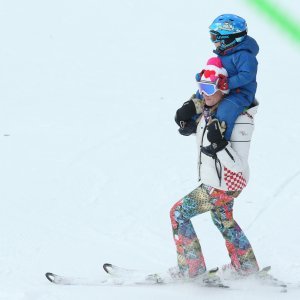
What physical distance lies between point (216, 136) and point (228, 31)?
0.70 meters

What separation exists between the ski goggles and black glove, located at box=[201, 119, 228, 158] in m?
0.19

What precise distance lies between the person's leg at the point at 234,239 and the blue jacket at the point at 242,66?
2.68ft

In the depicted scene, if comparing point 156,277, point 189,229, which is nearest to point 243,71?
point 189,229

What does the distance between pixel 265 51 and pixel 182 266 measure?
28.0 feet

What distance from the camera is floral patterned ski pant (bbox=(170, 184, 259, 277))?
4719 mm

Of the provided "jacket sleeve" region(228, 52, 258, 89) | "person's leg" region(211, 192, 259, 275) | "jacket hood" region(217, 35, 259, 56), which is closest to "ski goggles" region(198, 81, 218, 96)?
"jacket sleeve" region(228, 52, 258, 89)

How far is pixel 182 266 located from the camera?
16.3 feet

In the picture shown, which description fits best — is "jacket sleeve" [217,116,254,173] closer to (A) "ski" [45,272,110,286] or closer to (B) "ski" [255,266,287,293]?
(B) "ski" [255,266,287,293]

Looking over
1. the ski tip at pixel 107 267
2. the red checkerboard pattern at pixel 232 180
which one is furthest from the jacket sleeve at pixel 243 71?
the ski tip at pixel 107 267

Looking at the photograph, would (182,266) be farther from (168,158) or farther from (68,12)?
(68,12)

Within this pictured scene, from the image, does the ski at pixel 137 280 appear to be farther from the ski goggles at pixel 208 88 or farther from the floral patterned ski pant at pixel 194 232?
the ski goggles at pixel 208 88

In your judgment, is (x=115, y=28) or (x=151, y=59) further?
(x=115, y=28)

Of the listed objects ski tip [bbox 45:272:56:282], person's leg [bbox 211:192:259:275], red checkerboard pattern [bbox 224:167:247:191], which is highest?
red checkerboard pattern [bbox 224:167:247:191]

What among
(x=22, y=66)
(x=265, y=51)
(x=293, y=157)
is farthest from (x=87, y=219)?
(x=265, y=51)
